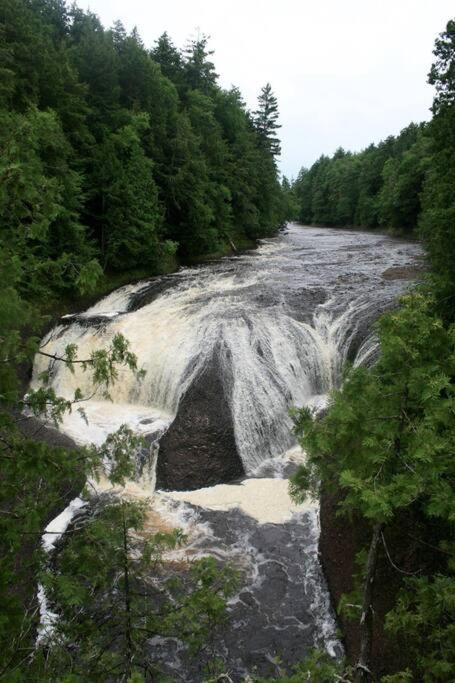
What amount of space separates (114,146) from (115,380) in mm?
14255

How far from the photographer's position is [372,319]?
624 inches

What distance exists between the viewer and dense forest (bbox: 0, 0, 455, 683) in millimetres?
3967

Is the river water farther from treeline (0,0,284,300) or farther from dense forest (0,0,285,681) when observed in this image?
treeline (0,0,284,300)

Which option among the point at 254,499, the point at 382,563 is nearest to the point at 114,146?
the point at 254,499

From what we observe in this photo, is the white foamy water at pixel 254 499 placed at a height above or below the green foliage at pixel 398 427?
below

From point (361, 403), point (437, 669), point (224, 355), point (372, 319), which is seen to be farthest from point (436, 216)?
point (437, 669)

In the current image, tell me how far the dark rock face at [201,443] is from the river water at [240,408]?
29mm

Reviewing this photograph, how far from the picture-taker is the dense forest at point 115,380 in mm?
3967

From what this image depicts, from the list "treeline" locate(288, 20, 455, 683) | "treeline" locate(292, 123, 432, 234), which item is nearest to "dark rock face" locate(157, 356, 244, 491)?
"treeline" locate(288, 20, 455, 683)

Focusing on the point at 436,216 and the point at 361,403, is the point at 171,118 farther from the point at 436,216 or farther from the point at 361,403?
the point at 361,403

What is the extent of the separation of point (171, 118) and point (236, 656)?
2911 centimetres

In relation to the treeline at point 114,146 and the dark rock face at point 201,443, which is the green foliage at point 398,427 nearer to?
the dark rock face at point 201,443

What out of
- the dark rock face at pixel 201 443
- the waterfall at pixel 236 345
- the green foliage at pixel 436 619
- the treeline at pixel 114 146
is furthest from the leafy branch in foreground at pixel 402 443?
the treeline at pixel 114 146

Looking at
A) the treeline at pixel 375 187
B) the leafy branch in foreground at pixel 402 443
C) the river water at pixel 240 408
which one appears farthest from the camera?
the treeline at pixel 375 187
